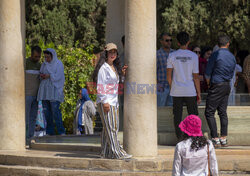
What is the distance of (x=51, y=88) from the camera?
41.9ft

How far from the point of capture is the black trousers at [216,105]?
10.8 m

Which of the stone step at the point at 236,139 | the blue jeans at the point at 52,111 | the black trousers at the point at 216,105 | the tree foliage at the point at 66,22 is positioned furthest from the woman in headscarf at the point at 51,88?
the tree foliage at the point at 66,22

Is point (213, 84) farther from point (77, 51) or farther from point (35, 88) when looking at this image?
point (77, 51)

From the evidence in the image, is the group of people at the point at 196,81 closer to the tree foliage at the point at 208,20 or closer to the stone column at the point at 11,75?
the stone column at the point at 11,75

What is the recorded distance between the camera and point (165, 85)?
12148mm

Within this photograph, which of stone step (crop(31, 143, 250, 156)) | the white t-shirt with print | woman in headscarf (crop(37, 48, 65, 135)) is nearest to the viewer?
stone step (crop(31, 143, 250, 156))

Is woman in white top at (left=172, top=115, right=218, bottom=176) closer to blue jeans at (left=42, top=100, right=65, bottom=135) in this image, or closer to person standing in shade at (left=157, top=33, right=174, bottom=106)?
person standing in shade at (left=157, top=33, right=174, bottom=106)

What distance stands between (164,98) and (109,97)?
112 inches

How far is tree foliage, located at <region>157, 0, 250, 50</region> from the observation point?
91.2 feet

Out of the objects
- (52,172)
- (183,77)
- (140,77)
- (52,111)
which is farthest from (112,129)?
(52,111)

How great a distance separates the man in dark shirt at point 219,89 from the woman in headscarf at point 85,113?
6.06 metres

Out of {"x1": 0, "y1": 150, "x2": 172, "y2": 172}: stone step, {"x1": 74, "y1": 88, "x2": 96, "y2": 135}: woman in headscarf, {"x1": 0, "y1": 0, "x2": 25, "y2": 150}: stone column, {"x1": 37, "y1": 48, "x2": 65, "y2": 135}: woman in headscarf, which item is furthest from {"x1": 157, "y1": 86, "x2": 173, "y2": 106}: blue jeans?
{"x1": 74, "y1": 88, "x2": 96, "y2": 135}: woman in headscarf

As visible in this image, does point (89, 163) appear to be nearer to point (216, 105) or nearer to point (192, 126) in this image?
point (216, 105)

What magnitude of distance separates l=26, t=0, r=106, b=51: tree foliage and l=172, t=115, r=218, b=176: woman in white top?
88.4 ft
